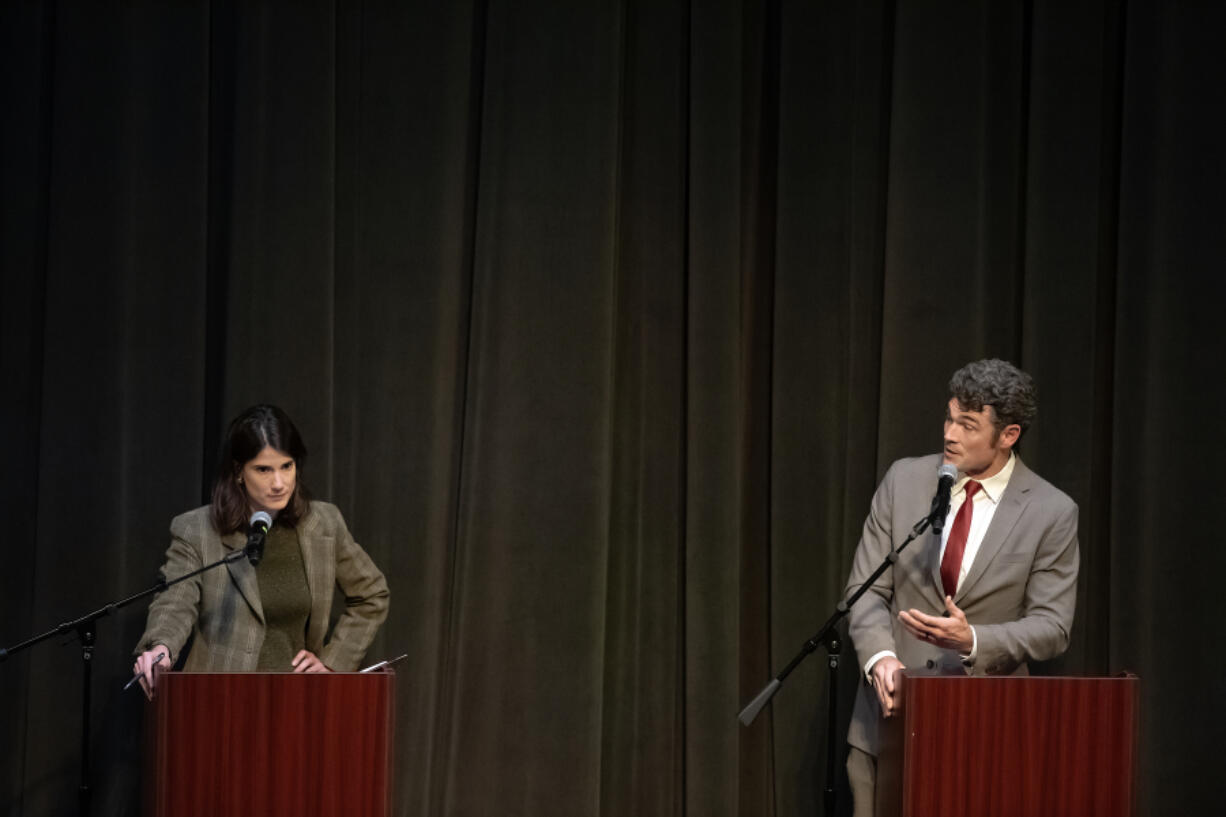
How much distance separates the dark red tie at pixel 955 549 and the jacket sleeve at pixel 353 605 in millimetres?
1696

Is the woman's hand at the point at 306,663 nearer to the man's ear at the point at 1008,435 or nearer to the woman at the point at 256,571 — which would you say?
the woman at the point at 256,571

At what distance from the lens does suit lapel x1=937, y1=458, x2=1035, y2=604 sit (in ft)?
12.3

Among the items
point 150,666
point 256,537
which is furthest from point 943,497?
point 150,666

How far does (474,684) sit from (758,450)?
4.28ft

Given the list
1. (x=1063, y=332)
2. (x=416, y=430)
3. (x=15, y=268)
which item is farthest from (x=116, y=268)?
(x=1063, y=332)

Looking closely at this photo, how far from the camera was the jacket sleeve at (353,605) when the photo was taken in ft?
13.4

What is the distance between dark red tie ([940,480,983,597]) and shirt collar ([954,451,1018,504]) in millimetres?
42

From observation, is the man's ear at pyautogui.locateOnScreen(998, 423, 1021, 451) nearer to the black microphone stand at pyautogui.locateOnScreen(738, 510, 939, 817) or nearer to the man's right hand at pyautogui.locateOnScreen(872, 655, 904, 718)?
the black microphone stand at pyautogui.locateOnScreen(738, 510, 939, 817)

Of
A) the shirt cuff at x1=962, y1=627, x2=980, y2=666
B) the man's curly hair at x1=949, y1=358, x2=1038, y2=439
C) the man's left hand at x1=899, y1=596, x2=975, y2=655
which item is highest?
the man's curly hair at x1=949, y1=358, x2=1038, y2=439

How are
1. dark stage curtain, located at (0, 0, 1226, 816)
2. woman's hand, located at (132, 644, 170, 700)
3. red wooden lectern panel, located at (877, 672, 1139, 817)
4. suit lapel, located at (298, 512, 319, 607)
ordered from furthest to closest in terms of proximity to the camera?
dark stage curtain, located at (0, 0, 1226, 816) → suit lapel, located at (298, 512, 319, 607) → woman's hand, located at (132, 644, 170, 700) → red wooden lectern panel, located at (877, 672, 1139, 817)

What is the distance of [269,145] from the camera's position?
4.66m

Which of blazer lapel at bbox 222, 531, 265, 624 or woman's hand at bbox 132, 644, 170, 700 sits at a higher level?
blazer lapel at bbox 222, 531, 265, 624

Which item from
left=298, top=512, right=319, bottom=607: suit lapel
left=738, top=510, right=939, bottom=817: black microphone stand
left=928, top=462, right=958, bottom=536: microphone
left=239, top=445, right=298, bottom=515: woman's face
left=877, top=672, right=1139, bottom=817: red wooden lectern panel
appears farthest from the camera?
left=298, top=512, right=319, bottom=607: suit lapel

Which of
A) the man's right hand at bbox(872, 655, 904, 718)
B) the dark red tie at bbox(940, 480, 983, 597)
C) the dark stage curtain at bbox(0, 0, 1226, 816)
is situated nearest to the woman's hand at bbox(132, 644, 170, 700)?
the dark stage curtain at bbox(0, 0, 1226, 816)
